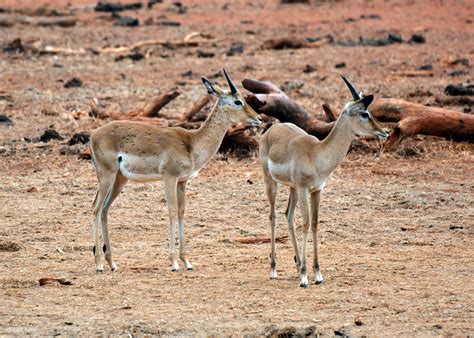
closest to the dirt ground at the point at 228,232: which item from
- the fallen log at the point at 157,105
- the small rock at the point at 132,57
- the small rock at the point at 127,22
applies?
the fallen log at the point at 157,105

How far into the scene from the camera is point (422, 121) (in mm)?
14180

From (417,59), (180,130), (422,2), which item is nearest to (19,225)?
(180,130)

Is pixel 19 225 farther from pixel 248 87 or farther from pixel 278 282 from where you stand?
pixel 248 87

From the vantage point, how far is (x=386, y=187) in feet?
42.8

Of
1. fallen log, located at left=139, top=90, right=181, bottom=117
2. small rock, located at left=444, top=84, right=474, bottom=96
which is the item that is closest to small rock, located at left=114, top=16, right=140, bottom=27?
small rock, located at left=444, top=84, right=474, bottom=96

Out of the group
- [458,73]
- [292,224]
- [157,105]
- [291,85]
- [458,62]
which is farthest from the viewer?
[458,62]

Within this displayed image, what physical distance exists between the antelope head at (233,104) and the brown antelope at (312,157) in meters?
0.79

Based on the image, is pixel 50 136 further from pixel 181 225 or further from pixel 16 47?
pixel 16 47

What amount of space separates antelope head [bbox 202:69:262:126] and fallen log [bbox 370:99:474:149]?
14.2 ft

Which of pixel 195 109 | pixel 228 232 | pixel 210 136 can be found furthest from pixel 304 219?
pixel 195 109

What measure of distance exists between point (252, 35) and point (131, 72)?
7.56 meters

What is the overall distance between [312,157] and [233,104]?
142cm

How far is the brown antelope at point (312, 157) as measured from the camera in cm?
901

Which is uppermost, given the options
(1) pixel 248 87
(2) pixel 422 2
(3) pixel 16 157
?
(1) pixel 248 87
